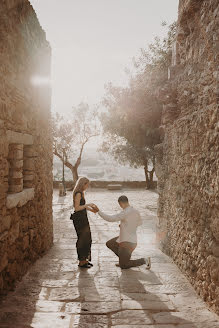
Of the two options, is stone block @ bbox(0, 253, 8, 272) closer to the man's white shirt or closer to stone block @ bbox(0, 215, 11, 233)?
stone block @ bbox(0, 215, 11, 233)

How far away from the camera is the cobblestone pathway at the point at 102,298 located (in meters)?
3.48

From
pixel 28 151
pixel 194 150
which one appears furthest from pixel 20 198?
pixel 194 150

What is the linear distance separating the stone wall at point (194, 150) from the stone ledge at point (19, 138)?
8.44ft

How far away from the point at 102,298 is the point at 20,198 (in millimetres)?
1834

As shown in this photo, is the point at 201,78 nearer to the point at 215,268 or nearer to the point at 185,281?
the point at 215,268

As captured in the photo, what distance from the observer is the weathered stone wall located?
417cm

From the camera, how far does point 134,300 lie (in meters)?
4.09

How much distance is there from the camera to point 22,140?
495cm

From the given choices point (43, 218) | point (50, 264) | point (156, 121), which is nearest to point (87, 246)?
point (50, 264)

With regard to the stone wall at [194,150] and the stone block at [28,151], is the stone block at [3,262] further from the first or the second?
the stone wall at [194,150]

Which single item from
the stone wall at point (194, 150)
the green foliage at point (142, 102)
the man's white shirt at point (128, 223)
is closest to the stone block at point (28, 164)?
the man's white shirt at point (128, 223)

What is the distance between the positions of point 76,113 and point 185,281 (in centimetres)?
2487

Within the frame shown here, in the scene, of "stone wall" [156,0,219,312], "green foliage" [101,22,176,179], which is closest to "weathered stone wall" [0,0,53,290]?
"stone wall" [156,0,219,312]

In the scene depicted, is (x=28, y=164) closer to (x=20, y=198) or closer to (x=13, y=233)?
(x=20, y=198)
